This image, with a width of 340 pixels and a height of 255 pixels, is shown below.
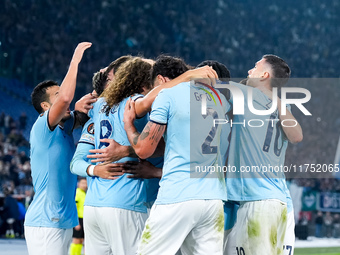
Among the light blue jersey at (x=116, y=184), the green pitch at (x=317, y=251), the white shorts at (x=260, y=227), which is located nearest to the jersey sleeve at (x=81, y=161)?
the light blue jersey at (x=116, y=184)

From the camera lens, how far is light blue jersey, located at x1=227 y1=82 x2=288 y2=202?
3.68 m

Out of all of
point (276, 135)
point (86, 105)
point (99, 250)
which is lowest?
point (99, 250)

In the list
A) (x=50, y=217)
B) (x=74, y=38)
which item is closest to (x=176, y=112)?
(x=50, y=217)

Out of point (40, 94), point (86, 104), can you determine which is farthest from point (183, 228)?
point (40, 94)

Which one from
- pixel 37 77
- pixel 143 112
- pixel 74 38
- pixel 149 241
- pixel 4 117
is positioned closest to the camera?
pixel 149 241

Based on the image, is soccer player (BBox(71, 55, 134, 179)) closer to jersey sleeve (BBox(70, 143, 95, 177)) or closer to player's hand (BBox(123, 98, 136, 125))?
jersey sleeve (BBox(70, 143, 95, 177))

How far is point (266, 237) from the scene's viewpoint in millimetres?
3590

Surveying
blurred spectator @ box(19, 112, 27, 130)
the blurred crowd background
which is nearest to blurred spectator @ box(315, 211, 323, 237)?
the blurred crowd background

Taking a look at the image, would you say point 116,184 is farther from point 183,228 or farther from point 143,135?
point 183,228

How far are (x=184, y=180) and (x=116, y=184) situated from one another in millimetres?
630

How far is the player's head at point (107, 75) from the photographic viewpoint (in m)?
4.19

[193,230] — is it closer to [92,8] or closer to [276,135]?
[276,135]

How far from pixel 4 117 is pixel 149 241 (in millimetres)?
13897

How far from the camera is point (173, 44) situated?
2278cm
